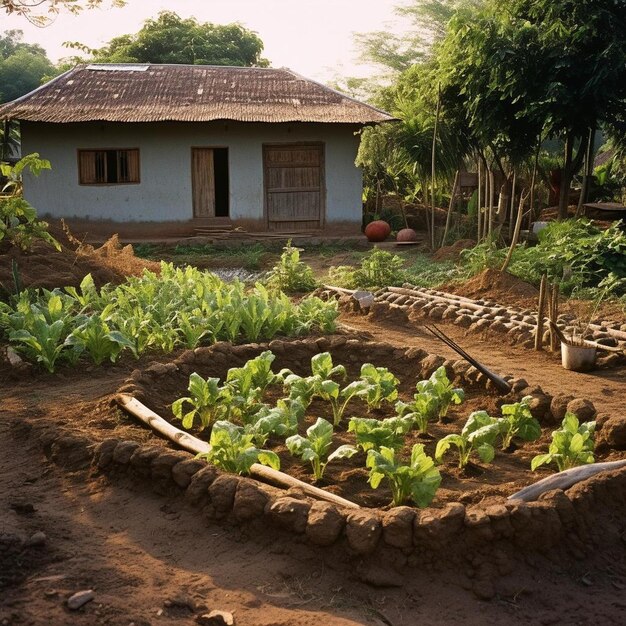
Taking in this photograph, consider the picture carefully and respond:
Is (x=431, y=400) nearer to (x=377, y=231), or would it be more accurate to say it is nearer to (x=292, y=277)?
(x=292, y=277)

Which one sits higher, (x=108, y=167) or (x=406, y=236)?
(x=108, y=167)

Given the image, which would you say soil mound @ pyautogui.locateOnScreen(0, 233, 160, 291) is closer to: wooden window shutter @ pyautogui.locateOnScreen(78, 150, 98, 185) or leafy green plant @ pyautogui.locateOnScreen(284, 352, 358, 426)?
leafy green plant @ pyautogui.locateOnScreen(284, 352, 358, 426)

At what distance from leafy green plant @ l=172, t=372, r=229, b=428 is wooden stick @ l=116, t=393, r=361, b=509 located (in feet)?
0.53

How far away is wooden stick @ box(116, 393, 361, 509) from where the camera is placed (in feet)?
14.4

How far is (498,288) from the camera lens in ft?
36.7

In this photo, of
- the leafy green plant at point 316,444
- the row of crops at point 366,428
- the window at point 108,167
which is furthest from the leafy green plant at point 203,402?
the window at point 108,167

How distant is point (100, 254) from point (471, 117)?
21.6 ft

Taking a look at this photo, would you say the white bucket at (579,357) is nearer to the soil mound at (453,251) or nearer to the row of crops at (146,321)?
the row of crops at (146,321)

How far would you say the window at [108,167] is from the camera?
→ 60.8 ft

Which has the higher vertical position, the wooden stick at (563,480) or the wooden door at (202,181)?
the wooden door at (202,181)

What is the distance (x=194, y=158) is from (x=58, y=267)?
26.8 feet

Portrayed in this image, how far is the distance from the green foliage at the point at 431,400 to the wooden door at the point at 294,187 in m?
12.8

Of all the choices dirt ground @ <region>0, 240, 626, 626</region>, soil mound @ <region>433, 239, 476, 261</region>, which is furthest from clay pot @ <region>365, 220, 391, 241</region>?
dirt ground @ <region>0, 240, 626, 626</region>

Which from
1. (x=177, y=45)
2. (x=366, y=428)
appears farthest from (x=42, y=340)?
(x=177, y=45)
